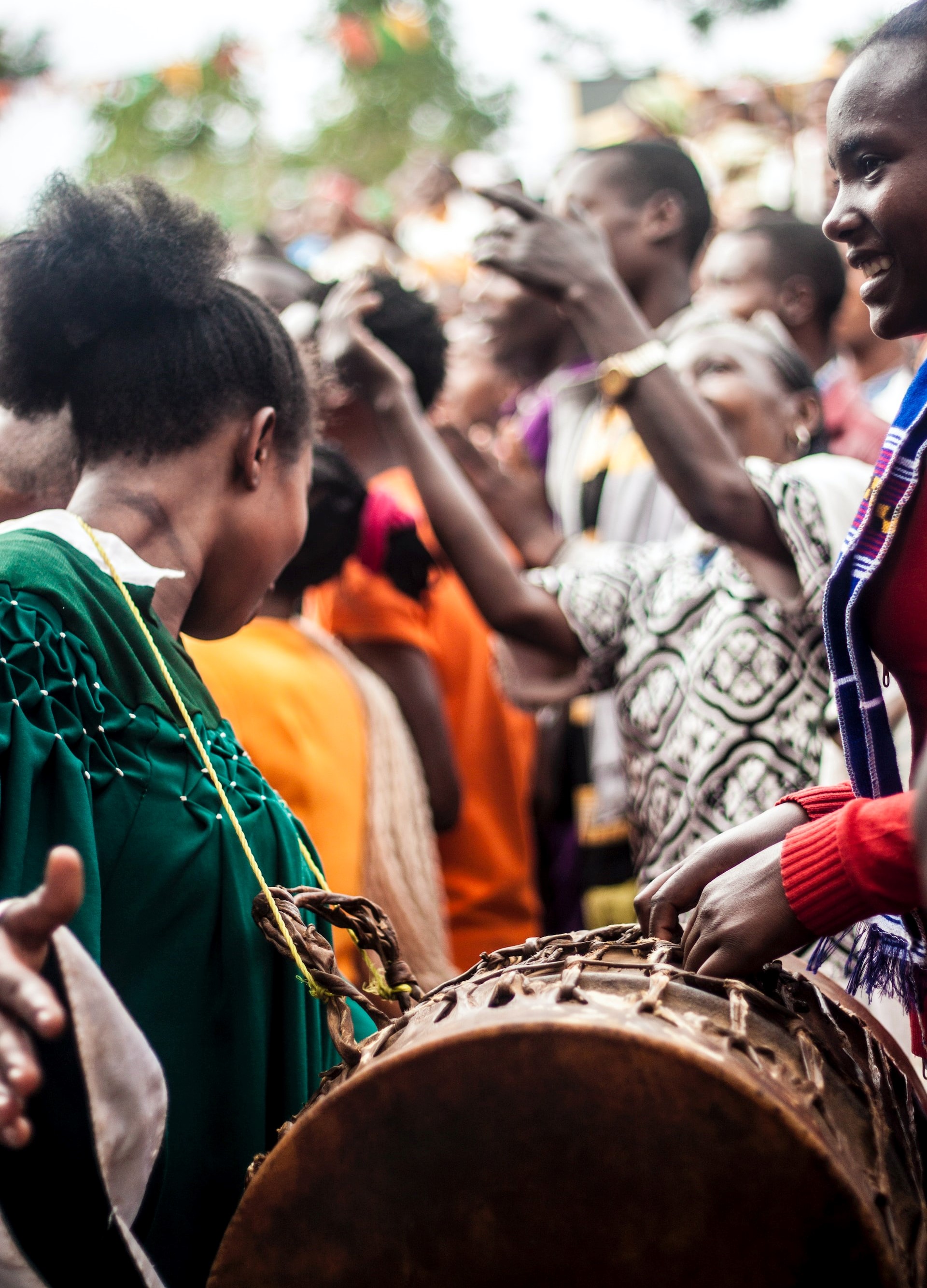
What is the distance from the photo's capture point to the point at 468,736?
3.97 meters

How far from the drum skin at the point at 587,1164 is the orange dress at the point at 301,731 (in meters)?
1.38

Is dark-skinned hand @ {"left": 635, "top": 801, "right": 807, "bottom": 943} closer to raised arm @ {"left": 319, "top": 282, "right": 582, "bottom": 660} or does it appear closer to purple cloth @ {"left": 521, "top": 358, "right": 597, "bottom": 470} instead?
raised arm @ {"left": 319, "top": 282, "right": 582, "bottom": 660}

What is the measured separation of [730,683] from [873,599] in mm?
926

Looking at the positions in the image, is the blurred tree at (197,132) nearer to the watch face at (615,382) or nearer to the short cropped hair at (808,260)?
the short cropped hair at (808,260)

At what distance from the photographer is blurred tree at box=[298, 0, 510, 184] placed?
71.1ft

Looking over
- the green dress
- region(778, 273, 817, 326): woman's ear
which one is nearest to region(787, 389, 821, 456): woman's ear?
region(778, 273, 817, 326): woman's ear

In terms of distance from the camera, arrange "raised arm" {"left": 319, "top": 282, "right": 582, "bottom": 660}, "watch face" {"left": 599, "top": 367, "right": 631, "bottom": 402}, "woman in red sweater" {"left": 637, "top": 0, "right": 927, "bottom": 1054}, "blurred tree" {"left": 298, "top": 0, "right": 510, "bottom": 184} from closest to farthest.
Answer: "woman in red sweater" {"left": 637, "top": 0, "right": 927, "bottom": 1054}
"watch face" {"left": 599, "top": 367, "right": 631, "bottom": 402}
"raised arm" {"left": 319, "top": 282, "right": 582, "bottom": 660}
"blurred tree" {"left": 298, "top": 0, "right": 510, "bottom": 184}

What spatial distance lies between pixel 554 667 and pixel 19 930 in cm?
200

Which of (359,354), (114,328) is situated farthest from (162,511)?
(359,354)

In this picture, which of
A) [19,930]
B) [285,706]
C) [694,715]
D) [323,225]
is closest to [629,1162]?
[19,930]

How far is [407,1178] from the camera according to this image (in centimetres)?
132

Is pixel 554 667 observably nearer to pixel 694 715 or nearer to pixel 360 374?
pixel 694 715

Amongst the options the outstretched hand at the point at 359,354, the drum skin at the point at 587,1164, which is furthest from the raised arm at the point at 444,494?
the drum skin at the point at 587,1164

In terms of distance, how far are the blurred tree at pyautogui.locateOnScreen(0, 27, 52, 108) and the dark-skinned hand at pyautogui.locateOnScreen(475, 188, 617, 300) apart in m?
13.9
